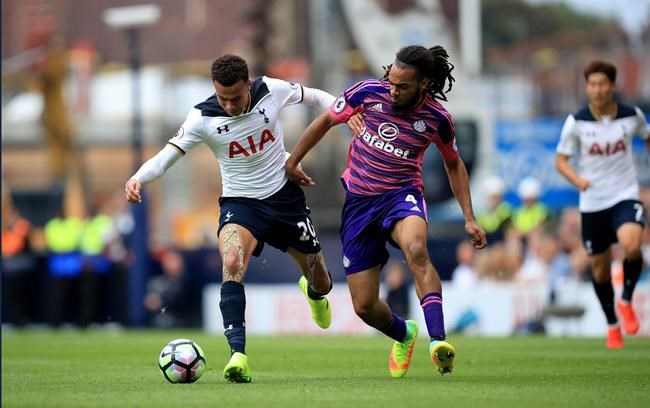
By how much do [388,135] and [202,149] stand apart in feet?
90.3

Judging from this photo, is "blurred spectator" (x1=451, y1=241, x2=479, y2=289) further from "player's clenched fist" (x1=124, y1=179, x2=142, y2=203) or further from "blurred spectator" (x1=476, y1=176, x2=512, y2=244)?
"player's clenched fist" (x1=124, y1=179, x2=142, y2=203)

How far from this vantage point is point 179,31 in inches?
1585

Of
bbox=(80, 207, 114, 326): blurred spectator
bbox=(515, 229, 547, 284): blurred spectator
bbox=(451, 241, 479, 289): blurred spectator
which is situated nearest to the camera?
bbox=(515, 229, 547, 284): blurred spectator

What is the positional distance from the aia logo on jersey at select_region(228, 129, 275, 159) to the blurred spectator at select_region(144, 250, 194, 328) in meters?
13.9

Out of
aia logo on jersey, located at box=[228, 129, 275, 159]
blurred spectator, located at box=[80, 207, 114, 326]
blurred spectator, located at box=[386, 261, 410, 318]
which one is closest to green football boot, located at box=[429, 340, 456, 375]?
aia logo on jersey, located at box=[228, 129, 275, 159]

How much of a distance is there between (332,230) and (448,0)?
656 cm

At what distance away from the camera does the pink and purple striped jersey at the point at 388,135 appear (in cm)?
1051

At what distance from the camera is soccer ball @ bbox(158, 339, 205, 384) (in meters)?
10.2

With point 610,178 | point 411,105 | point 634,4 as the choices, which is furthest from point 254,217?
point 634,4

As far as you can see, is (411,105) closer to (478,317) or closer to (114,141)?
(478,317)

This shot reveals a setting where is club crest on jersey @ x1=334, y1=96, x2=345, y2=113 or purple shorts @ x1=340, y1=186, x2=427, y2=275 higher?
club crest on jersey @ x1=334, y1=96, x2=345, y2=113

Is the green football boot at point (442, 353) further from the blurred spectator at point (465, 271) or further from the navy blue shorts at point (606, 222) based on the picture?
the blurred spectator at point (465, 271)

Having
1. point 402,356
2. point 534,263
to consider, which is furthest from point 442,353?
point 534,263

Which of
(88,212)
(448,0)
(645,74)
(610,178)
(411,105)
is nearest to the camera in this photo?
(411,105)
